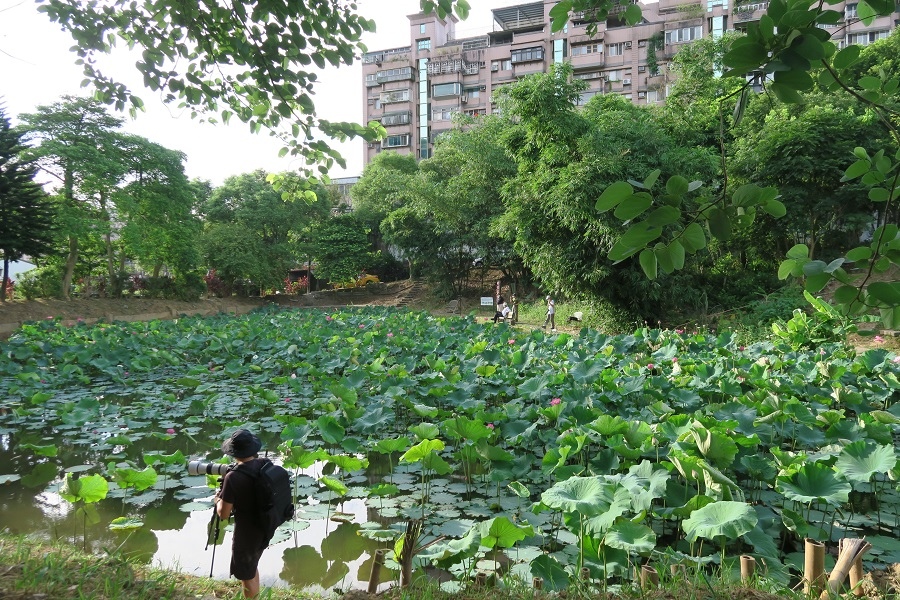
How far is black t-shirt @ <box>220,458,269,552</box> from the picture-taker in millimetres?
2344

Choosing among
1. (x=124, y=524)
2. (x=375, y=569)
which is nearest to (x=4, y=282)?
(x=124, y=524)

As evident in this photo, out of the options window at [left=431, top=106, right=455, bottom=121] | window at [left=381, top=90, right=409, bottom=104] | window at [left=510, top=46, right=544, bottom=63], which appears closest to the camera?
window at [left=510, top=46, right=544, bottom=63]

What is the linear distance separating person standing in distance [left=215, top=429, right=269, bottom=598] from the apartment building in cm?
2982

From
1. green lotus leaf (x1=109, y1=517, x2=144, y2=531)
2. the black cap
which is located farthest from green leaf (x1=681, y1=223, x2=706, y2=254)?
green lotus leaf (x1=109, y1=517, x2=144, y2=531)

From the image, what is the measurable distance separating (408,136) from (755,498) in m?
38.6

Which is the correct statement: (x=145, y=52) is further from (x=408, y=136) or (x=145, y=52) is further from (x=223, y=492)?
(x=408, y=136)

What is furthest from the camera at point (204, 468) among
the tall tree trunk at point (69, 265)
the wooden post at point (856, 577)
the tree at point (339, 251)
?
the tree at point (339, 251)

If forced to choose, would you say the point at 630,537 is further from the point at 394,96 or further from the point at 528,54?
the point at 394,96

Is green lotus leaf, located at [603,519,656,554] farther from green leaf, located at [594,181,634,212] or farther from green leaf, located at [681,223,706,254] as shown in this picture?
green leaf, located at [594,181,634,212]

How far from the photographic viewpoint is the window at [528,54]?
35062 mm

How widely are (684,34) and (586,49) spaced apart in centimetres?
552

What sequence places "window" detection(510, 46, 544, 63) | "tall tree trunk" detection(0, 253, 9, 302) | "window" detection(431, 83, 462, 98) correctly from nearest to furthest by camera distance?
"tall tree trunk" detection(0, 253, 9, 302) < "window" detection(510, 46, 544, 63) < "window" detection(431, 83, 462, 98)

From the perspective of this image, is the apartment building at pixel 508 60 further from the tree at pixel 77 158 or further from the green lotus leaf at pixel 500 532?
the green lotus leaf at pixel 500 532

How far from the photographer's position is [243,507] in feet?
7.77
